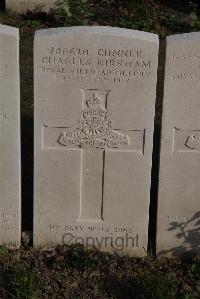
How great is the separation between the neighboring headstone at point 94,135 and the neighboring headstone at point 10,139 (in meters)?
0.16

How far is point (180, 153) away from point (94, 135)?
71 centimetres

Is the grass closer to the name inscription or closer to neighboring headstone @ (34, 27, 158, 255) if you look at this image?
neighboring headstone @ (34, 27, 158, 255)

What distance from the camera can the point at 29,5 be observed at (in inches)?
445

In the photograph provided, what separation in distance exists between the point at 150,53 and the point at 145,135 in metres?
0.68

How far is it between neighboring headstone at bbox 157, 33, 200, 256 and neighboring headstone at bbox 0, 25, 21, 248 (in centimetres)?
117

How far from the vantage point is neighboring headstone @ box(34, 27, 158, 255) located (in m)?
5.03

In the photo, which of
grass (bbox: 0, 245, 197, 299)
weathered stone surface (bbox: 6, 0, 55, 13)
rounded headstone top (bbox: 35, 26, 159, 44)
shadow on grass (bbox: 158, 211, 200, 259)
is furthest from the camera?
weathered stone surface (bbox: 6, 0, 55, 13)

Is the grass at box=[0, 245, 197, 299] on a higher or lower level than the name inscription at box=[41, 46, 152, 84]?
lower

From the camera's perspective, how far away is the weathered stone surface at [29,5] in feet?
36.8

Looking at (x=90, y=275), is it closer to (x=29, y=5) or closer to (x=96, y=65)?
(x=96, y=65)

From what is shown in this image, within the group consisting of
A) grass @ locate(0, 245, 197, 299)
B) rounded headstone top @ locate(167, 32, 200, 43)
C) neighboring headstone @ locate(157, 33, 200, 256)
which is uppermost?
rounded headstone top @ locate(167, 32, 200, 43)

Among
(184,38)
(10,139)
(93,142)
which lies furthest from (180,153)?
(10,139)

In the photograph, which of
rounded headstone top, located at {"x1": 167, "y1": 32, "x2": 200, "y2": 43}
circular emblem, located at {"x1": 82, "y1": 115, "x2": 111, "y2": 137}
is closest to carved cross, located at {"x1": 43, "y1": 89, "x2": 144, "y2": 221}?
circular emblem, located at {"x1": 82, "y1": 115, "x2": 111, "y2": 137}

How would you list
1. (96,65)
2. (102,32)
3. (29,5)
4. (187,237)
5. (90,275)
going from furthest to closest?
(29,5) < (187,237) < (90,275) < (96,65) < (102,32)
